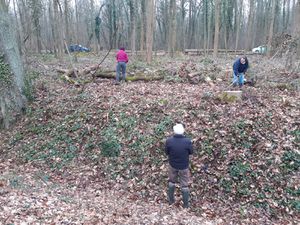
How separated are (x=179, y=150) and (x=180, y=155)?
121 millimetres

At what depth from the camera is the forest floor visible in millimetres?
6086

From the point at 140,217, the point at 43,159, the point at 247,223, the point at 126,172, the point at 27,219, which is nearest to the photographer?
the point at 27,219

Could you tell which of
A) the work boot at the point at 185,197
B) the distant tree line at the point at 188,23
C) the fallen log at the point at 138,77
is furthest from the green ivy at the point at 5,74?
the distant tree line at the point at 188,23

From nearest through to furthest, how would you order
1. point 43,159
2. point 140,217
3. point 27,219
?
point 27,219 < point 140,217 < point 43,159

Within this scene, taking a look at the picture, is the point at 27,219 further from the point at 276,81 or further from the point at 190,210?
the point at 276,81

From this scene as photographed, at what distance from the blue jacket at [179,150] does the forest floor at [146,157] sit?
1060mm

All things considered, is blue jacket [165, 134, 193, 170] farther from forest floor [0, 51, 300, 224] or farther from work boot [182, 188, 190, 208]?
forest floor [0, 51, 300, 224]

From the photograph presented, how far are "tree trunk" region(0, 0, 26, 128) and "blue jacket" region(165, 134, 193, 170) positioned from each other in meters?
6.99

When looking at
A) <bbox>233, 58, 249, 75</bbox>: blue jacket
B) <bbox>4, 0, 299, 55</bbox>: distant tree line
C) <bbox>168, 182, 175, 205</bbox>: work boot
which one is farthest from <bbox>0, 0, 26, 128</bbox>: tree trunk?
<bbox>4, 0, 299, 55</bbox>: distant tree line

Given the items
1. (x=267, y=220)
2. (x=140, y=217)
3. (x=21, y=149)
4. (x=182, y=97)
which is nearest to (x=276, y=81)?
(x=182, y=97)

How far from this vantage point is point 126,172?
770cm

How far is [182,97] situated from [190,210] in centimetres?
460

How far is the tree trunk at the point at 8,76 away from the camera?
10273 mm

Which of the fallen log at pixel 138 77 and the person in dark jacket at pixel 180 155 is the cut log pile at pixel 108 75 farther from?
the person in dark jacket at pixel 180 155
